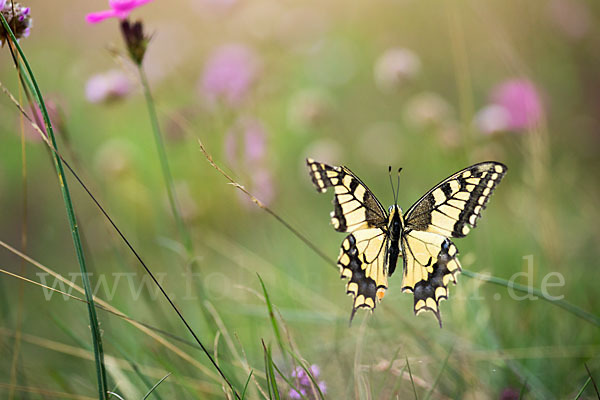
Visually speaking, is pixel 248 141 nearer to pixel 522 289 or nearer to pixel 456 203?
pixel 456 203

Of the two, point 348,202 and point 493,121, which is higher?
point 493,121

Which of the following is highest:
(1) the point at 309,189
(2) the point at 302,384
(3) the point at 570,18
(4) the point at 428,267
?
(3) the point at 570,18

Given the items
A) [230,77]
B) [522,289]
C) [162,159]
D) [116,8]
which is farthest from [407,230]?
[230,77]

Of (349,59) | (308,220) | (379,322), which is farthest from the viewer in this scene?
(349,59)

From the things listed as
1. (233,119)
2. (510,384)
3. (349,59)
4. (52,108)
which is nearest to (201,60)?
(349,59)

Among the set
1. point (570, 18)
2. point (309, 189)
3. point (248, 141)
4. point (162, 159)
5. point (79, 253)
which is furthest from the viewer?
point (309, 189)

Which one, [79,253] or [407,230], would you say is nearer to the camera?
[79,253]

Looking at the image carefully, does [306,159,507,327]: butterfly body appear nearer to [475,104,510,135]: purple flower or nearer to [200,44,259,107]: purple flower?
[475,104,510,135]: purple flower

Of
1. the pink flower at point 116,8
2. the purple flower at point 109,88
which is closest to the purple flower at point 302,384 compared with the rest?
the pink flower at point 116,8

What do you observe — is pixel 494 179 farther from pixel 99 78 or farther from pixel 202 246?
pixel 202 246
